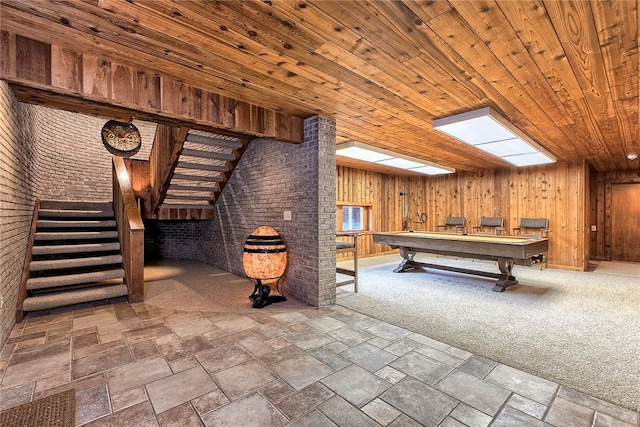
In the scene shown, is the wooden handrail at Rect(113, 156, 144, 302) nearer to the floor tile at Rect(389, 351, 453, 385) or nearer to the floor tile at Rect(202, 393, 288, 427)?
the floor tile at Rect(202, 393, 288, 427)

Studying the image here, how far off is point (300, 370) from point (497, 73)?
293 centimetres

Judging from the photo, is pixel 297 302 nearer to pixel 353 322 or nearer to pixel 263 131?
pixel 353 322

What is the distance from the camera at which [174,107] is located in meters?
2.70

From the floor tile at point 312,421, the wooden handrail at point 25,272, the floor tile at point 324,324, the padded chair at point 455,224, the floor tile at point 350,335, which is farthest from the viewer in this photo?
the padded chair at point 455,224

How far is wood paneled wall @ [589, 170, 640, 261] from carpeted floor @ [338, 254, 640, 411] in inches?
109

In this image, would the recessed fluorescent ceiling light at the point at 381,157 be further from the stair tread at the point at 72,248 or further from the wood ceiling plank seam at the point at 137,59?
the stair tread at the point at 72,248

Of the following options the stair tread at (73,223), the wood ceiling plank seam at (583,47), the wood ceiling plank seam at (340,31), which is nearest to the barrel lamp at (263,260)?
the wood ceiling plank seam at (340,31)

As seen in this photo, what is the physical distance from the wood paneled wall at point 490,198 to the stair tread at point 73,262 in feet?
16.2

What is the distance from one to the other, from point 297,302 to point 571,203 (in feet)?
21.8

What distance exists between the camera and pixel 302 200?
379cm

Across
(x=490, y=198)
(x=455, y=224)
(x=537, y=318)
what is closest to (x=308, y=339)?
(x=537, y=318)

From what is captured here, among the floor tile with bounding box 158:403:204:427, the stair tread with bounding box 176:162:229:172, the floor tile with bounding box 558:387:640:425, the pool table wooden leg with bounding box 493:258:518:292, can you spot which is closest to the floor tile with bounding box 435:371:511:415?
the floor tile with bounding box 558:387:640:425

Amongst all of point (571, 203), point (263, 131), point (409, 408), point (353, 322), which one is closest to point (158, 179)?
point (263, 131)

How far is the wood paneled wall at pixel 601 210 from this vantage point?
7.86 m
